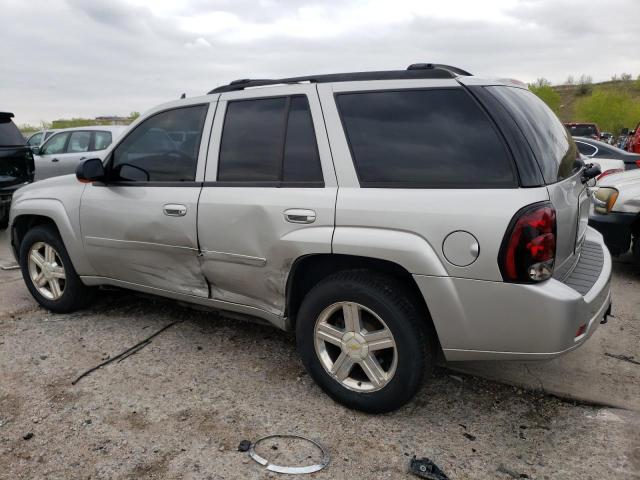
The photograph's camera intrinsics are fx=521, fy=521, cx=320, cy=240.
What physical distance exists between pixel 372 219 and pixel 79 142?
10.2 meters

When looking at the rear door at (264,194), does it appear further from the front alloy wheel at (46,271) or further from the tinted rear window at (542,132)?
the front alloy wheel at (46,271)

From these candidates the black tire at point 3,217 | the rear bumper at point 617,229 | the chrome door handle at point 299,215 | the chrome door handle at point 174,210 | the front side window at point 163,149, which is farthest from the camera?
the black tire at point 3,217

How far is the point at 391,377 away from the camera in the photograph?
2713 mm

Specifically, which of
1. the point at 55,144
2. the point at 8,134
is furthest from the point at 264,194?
the point at 55,144

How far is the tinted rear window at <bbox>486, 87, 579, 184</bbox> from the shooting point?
2.52m

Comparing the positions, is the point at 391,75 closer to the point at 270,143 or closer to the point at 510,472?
the point at 270,143

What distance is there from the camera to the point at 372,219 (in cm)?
261

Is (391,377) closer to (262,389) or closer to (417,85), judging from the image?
(262,389)

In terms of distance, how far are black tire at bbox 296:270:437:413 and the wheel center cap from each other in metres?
0.19

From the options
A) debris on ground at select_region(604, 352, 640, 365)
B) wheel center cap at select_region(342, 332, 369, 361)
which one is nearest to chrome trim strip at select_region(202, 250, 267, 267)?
wheel center cap at select_region(342, 332, 369, 361)

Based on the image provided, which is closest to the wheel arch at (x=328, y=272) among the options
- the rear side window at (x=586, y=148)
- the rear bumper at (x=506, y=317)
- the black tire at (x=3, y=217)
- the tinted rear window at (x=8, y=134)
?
the rear bumper at (x=506, y=317)

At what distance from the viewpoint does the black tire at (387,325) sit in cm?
261

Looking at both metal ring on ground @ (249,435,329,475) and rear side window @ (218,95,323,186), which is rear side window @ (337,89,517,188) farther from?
metal ring on ground @ (249,435,329,475)

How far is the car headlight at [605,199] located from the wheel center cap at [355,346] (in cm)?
385
